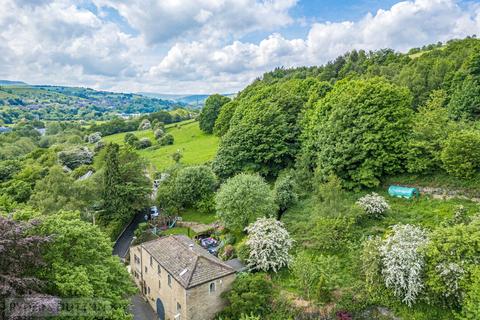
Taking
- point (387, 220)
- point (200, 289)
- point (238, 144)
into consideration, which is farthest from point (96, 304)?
point (238, 144)

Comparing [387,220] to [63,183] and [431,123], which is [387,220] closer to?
[431,123]

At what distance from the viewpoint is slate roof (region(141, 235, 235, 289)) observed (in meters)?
21.9

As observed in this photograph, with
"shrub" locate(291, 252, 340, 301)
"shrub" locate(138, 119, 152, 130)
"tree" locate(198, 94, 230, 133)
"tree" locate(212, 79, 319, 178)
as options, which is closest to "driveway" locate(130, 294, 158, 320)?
"shrub" locate(291, 252, 340, 301)

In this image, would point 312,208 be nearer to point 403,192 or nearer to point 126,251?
point 403,192

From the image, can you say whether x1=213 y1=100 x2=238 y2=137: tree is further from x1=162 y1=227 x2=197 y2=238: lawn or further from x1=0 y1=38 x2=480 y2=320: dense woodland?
x1=162 y1=227 x2=197 y2=238: lawn

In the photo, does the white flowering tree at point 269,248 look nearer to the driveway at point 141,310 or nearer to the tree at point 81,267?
the driveway at point 141,310

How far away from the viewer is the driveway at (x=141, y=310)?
2583cm

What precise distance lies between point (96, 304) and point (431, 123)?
3272 centimetres

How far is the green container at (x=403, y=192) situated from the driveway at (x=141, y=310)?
24.2 meters

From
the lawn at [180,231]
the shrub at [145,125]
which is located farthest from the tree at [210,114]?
the lawn at [180,231]

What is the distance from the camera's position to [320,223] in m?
26.4

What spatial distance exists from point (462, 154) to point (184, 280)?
25426mm

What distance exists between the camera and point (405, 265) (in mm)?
18547

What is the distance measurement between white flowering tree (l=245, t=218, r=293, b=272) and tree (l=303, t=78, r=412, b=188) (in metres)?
10.8
